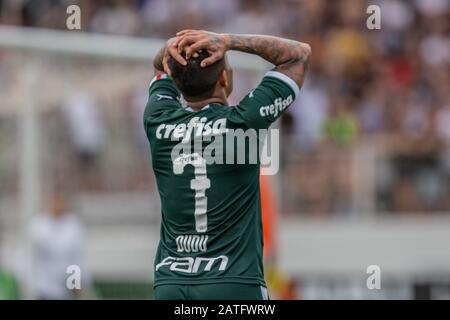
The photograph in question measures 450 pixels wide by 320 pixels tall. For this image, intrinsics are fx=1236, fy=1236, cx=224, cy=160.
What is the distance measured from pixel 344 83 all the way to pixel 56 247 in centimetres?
623

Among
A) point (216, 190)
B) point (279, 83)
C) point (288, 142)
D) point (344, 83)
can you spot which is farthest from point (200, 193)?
point (344, 83)

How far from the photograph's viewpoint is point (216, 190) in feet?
19.4

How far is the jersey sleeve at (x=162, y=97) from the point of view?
20.2 feet

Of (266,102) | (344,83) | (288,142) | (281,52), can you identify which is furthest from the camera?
(344,83)

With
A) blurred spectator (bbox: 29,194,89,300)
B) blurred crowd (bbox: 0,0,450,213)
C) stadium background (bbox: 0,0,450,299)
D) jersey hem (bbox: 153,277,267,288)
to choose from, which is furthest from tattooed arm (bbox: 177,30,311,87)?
blurred crowd (bbox: 0,0,450,213)

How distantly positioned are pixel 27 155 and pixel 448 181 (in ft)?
19.7

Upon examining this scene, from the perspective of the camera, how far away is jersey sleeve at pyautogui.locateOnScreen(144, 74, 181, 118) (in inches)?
242

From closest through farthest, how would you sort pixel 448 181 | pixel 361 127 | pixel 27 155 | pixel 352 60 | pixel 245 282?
1. pixel 245 282
2. pixel 27 155
3. pixel 448 181
4. pixel 361 127
5. pixel 352 60

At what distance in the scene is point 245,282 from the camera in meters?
5.88
